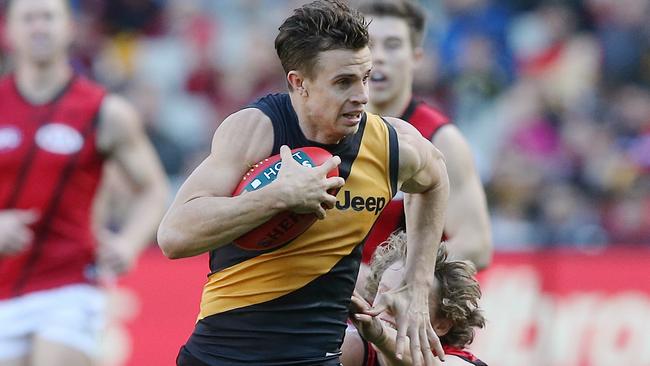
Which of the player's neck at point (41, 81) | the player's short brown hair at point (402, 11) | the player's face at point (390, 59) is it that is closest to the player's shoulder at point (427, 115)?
the player's face at point (390, 59)

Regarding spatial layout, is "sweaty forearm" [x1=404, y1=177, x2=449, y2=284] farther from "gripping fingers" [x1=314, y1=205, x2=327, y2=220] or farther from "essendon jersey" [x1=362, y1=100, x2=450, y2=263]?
"essendon jersey" [x1=362, y1=100, x2=450, y2=263]

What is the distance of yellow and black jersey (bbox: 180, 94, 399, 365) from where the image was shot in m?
4.67

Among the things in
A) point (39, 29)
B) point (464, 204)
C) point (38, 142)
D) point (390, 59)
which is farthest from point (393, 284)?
point (39, 29)

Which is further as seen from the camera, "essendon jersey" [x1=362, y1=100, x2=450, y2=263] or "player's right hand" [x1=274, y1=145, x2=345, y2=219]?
"essendon jersey" [x1=362, y1=100, x2=450, y2=263]

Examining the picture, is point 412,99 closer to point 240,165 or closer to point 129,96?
point 240,165

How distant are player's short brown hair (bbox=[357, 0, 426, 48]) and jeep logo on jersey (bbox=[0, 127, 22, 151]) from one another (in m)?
2.07

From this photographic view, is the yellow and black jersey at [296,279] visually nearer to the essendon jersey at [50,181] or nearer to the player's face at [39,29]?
the essendon jersey at [50,181]

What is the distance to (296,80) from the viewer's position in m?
4.64

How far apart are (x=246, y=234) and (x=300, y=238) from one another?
0.26 m

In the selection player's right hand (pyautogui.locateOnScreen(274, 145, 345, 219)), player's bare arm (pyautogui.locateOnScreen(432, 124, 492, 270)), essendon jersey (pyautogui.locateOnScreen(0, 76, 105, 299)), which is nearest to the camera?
player's right hand (pyautogui.locateOnScreen(274, 145, 345, 219))

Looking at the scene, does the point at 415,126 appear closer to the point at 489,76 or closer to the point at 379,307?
the point at 379,307

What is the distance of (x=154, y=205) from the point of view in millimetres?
8180

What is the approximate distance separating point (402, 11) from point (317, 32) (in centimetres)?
267

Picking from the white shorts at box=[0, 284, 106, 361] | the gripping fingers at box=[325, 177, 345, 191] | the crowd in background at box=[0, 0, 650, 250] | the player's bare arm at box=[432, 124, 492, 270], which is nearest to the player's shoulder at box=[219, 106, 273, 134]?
the gripping fingers at box=[325, 177, 345, 191]
